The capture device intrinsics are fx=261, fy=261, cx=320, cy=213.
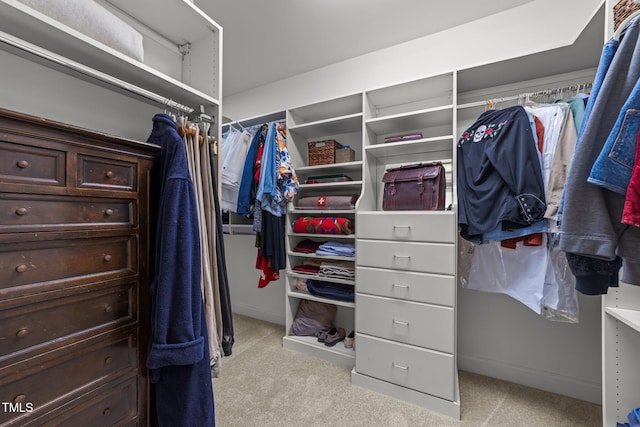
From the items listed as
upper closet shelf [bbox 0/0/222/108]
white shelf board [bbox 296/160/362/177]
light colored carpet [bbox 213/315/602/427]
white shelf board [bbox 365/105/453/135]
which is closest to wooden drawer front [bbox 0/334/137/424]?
light colored carpet [bbox 213/315/602/427]

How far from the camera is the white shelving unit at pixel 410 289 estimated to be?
153cm

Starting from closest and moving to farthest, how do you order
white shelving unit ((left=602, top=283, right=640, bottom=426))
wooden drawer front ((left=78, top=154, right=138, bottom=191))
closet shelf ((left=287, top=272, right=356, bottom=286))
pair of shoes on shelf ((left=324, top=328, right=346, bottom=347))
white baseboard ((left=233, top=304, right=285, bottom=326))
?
wooden drawer front ((left=78, top=154, right=138, bottom=191))
white shelving unit ((left=602, top=283, right=640, bottom=426))
closet shelf ((left=287, top=272, right=356, bottom=286))
pair of shoes on shelf ((left=324, top=328, right=346, bottom=347))
white baseboard ((left=233, top=304, right=285, bottom=326))

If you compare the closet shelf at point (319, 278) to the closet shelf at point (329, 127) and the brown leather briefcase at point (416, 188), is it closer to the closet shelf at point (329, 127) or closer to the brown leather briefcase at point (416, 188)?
the brown leather briefcase at point (416, 188)

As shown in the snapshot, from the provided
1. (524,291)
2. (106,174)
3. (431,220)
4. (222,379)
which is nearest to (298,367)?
(222,379)

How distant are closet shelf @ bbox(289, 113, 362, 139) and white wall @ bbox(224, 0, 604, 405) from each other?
41cm

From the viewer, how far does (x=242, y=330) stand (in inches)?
Result: 102

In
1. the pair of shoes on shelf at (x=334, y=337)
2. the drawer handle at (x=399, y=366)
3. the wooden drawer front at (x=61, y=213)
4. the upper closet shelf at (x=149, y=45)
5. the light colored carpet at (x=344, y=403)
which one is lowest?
the light colored carpet at (x=344, y=403)

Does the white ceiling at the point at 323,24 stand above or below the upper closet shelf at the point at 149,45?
above

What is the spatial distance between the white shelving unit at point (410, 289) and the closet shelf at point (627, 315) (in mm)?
619

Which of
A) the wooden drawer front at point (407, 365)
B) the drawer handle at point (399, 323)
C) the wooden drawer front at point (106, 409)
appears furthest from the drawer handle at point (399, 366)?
the wooden drawer front at point (106, 409)

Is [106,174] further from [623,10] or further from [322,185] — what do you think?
[623,10]

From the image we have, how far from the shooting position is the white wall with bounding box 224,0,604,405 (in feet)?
5.38

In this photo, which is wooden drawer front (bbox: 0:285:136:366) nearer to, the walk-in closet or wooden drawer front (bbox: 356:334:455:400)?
the walk-in closet

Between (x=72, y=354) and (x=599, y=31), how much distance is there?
2624mm
